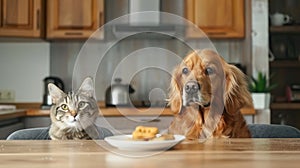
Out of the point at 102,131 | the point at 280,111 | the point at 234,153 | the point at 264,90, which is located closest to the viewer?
the point at 234,153

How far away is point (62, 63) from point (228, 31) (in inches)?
57.6

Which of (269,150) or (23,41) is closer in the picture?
(269,150)

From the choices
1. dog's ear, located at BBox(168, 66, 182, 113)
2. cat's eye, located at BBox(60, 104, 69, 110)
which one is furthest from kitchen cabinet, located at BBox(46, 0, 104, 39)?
dog's ear, located at BBox(168, 66, 182, 113)

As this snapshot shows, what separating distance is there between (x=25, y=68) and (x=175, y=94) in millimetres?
2493

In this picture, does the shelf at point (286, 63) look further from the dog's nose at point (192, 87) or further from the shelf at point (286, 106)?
the dog's nose at point (192, 87)

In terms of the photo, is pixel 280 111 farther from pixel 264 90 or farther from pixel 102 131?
pixel 102 131

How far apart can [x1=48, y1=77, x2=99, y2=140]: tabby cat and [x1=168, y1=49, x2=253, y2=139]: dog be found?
0.36 meters

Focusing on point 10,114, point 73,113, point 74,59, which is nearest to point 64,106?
point 73,113

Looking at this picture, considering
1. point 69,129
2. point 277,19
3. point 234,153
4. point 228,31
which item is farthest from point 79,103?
point 277,19

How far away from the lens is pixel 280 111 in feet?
13.2

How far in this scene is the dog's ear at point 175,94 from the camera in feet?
5.01

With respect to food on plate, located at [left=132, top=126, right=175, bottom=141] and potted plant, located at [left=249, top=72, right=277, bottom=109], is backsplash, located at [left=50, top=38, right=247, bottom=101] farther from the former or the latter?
food on plate, located at [left=132, top=126, right=175, bottom=141]

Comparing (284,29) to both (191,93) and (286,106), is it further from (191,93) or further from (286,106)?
(191,93)

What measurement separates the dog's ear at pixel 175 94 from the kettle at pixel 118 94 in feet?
5.60
